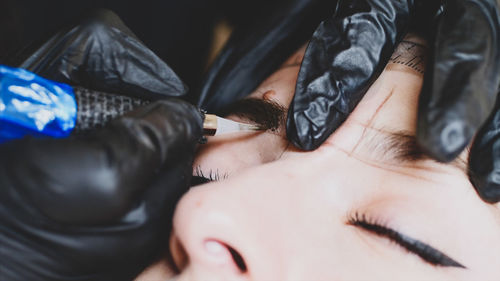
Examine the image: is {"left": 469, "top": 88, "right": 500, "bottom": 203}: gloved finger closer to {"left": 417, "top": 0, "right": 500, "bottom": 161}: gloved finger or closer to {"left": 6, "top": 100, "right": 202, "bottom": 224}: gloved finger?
{"left": 417, "top": 0, "right": 500, "bottom": 161}: gloved finger

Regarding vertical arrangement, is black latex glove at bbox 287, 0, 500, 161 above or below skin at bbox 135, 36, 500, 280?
above

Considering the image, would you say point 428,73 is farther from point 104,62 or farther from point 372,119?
point 104,62

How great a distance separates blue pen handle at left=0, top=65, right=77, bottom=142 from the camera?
662mm

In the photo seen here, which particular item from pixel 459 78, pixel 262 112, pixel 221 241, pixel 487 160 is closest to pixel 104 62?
pixel 262 112

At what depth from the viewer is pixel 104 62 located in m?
0.90

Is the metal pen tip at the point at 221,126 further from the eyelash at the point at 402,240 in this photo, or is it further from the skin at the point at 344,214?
the eyelash at the point at 402,240

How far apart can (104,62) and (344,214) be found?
0.60 m

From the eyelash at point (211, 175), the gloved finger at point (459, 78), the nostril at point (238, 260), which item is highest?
the gloved finger at point (459, 78)

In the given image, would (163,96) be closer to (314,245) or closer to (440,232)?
(314,245)

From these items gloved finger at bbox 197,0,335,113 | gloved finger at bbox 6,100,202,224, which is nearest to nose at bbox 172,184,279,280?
gloved finger at bbox 6,100,202,224

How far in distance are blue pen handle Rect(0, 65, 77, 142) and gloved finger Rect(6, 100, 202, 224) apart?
0.04 meters

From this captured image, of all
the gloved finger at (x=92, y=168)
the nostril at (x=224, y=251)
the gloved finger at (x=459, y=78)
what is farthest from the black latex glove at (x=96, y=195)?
the gloved finger at (x=459, y=78)

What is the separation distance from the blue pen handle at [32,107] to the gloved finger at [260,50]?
0.57 metres

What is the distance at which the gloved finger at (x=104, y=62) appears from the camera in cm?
89
